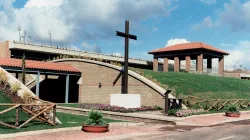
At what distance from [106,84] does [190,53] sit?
29.2m

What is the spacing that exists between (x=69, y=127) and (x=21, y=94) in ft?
18.0

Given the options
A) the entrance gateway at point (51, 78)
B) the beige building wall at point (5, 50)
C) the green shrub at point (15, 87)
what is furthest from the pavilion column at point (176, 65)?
the green shrub at point (15, 87)

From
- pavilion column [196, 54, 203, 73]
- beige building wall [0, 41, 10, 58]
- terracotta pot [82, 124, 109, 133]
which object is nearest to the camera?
terracotta pot [82, 124, 109, 133]

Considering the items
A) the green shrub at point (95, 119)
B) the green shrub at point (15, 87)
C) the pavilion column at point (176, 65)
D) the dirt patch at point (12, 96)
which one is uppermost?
the pavilion column at point (176, 65)

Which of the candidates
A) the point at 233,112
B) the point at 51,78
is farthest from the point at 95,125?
the point at 51,78

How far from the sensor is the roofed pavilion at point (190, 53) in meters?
57.5

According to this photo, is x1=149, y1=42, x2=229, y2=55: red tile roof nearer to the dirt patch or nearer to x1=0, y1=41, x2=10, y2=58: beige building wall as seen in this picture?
x1=0, y1=41, x2=10, y2=58: beige building wall

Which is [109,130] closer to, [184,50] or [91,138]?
[91,138]

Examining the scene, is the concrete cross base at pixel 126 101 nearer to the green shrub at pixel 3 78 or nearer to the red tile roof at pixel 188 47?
the green shrub at pixel 3 78

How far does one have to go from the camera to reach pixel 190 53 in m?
58.9

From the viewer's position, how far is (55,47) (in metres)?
67.4

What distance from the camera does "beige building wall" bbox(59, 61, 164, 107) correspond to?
30328 mm

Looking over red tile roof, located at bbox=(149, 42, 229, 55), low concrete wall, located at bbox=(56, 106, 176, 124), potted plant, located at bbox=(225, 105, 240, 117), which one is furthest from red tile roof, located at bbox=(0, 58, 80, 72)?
red tile roof, located at bbox=(149, 42, 229, 55)

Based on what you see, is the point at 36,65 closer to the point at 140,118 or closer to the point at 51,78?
the point at 51,78
